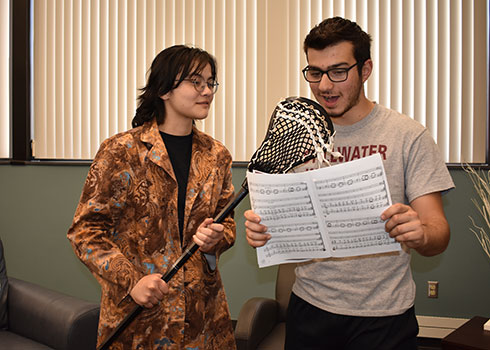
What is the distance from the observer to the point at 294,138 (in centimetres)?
118

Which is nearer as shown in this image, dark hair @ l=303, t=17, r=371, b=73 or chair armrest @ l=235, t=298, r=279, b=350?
dark hair @ l=303, t=17, r=371, b=73

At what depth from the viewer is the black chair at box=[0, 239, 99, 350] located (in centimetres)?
210

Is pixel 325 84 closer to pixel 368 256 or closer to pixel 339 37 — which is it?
pixel 339 37

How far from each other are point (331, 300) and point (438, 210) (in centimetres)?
39

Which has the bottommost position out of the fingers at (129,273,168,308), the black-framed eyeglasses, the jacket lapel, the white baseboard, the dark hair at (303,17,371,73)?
the white baseboard

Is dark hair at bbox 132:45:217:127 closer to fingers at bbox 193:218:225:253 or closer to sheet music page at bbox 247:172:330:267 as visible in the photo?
fingers at bbox 193:218:225:253

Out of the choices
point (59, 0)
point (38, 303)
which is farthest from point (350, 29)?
point (59, 0)

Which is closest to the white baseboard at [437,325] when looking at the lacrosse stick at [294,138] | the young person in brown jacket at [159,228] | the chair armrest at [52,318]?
the young person in brown jacket at [159,228]

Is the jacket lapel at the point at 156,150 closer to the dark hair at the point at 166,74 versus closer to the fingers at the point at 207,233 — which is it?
the dark hair at the point at 166,74

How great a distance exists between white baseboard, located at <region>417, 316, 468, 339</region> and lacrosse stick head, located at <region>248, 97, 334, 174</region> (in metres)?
2.23

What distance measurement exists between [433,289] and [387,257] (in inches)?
74.3

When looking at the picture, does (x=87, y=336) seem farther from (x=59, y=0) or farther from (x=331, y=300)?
(x=59, y=0)

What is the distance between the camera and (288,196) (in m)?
1.13

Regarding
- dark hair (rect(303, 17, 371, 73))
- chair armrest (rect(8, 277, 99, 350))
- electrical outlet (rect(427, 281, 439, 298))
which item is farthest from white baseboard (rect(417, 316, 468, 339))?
dark hair (rect(303, 17, 371, 73))
